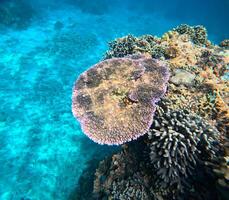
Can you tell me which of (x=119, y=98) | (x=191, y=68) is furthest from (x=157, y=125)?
(x=191, y=68)

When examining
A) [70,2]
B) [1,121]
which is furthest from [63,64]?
[70,2]

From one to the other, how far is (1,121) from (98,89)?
229 inches

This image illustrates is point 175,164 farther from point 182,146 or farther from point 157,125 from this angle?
point 157,125

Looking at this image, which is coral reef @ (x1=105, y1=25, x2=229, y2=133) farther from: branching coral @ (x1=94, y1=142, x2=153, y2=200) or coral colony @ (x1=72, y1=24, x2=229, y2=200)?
branching coral @ (x1=94, y1=142, x2=153, y2=200)

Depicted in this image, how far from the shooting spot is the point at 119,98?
5.10 m

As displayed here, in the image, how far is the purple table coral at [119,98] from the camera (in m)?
4.64

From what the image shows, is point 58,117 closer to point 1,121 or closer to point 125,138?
point 1,121

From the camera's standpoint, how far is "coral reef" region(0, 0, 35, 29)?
59.7ft

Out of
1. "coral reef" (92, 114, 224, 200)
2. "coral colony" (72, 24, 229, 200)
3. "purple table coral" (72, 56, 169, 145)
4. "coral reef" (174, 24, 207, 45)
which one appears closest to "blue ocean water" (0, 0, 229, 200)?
"coral colony" (72, 24, 229, 200)

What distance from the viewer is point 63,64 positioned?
13922 millimetres

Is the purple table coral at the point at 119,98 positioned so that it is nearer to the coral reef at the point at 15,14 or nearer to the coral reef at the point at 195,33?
the coral reef at the point at 195,33

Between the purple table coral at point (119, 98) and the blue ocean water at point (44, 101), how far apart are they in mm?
3475

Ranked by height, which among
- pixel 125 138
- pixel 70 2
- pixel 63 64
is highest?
pixel 70 2

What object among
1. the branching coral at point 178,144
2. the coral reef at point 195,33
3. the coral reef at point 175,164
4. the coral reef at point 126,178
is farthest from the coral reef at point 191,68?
the coral reef at point 126,178
